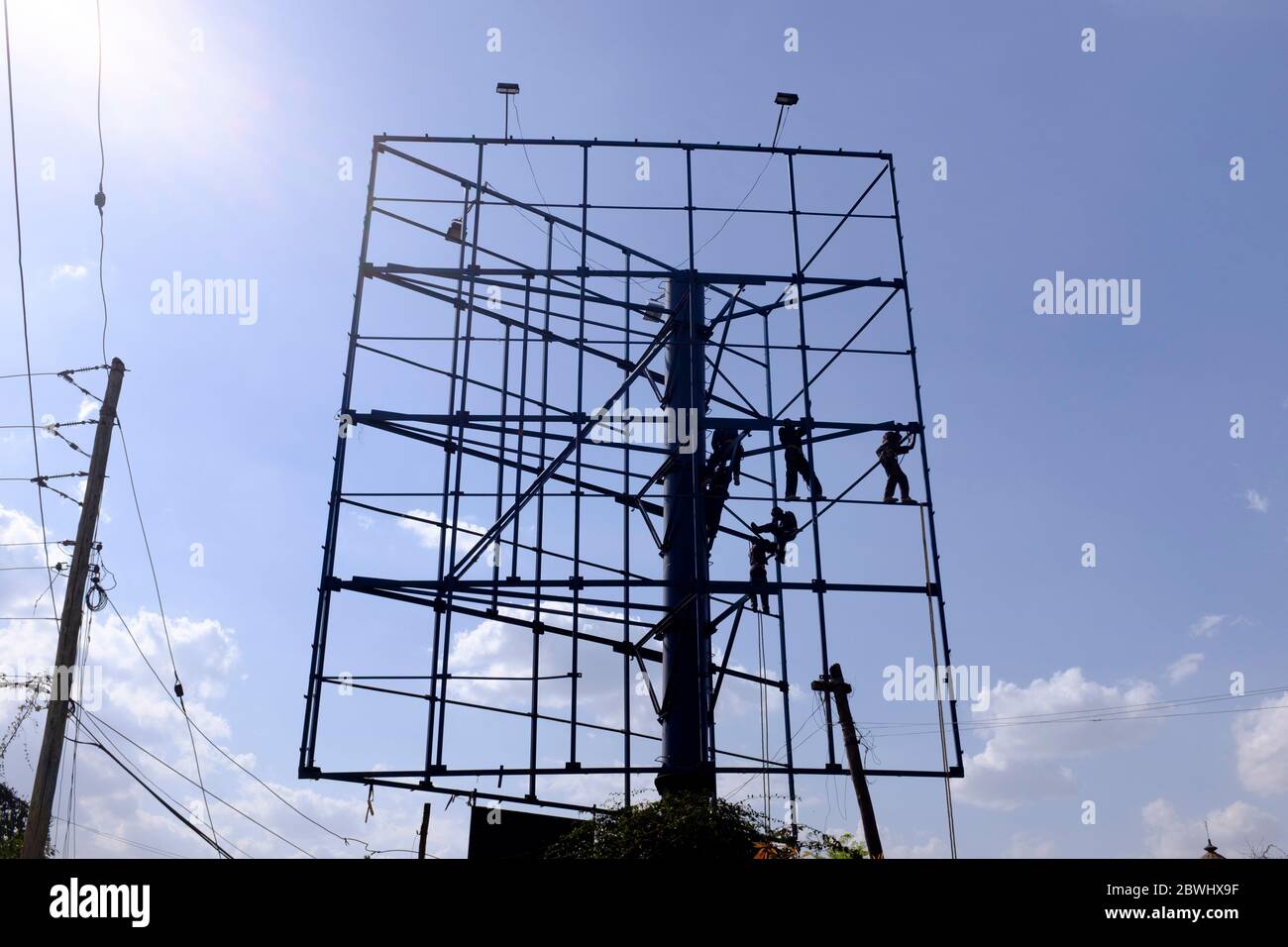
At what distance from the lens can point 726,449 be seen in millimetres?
17344

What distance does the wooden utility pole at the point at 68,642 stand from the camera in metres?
15.3

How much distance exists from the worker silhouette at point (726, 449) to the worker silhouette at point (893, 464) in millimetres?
2213

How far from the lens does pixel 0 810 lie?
52969mm

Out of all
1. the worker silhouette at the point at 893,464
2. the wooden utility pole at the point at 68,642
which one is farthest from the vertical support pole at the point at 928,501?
the wooden utility pole at the point at 68,642

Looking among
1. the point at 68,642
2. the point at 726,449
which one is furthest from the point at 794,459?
the point at 68,642

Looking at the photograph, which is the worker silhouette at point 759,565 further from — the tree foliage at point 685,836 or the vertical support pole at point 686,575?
the tree foliage at point 685,836

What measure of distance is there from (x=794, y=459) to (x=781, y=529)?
3.76 ft

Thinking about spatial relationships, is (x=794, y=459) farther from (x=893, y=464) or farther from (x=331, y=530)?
(x=331, y=530)

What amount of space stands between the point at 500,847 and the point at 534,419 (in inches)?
255

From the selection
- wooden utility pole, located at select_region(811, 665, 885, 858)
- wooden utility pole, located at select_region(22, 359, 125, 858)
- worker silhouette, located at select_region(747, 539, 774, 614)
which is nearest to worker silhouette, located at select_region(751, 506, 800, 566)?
worker silhouette, located at select_region(747, 539, 774, 614)

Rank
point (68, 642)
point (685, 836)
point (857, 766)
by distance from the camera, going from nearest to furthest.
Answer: point (685, 836) → point (68, 642) → point (857, 766)
